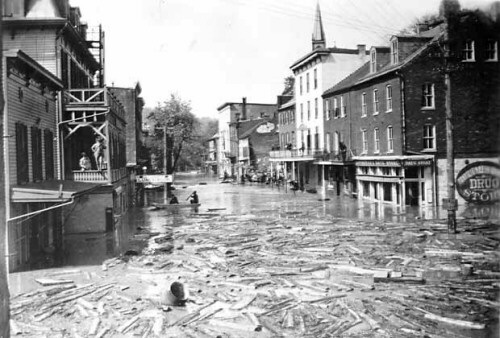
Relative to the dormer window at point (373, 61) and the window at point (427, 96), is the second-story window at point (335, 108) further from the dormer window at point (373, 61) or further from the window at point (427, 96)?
the window at point (427, 96)

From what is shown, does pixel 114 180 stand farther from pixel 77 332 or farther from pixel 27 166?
pixel 77 332

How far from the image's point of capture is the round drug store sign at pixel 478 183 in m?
15.7

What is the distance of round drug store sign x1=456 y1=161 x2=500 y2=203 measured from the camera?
15688 millimetres

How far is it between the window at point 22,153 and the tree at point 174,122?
3159mm

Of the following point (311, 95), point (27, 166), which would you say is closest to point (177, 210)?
point (311, 95)

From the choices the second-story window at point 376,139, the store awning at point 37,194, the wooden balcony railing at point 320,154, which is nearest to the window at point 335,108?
the wooden balcony railing at point 320,154

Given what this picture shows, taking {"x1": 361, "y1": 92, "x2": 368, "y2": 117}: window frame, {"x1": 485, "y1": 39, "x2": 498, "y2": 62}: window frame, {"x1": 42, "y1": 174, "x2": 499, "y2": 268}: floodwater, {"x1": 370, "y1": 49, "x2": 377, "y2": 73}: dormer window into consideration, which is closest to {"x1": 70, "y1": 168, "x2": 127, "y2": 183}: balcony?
{"x1": 42, "y1": 174, "x2": 499, "y2": 268}: floodwater

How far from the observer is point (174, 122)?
598 inches

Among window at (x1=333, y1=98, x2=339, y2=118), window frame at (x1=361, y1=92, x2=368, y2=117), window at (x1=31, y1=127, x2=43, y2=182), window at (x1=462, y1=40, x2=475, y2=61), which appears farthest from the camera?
window frame at (x1=361, y1=92, x2=368, y2=117)

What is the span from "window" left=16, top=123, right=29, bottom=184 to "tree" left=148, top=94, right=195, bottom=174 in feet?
10.4

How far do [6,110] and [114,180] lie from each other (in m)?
8.24

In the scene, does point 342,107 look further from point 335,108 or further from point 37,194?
point 37,194

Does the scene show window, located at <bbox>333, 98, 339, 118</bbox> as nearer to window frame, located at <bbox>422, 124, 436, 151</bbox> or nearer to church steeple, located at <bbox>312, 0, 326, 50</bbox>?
window frame, located at <bbox>422, 124, 436, 151</bbox>

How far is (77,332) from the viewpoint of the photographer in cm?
806
